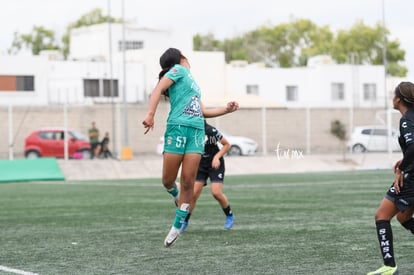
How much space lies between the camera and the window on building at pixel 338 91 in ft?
211

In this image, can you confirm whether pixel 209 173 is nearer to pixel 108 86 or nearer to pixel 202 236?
pixel 202 236

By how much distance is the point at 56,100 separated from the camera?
52.0 metres

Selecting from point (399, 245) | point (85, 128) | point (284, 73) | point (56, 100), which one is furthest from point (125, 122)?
point (399, 245)

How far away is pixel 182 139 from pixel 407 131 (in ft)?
8.26

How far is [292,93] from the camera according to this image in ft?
207

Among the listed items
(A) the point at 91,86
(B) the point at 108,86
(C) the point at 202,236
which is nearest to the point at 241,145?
(B) the point at 108,86

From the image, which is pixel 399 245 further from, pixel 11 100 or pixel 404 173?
pixel 11 100

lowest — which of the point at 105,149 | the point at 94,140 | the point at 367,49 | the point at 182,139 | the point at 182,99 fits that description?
the point at 105,149

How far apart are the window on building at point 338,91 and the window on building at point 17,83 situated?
23.7 meters

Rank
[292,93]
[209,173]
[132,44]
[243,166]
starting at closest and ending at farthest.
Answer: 1. [209,173]
2. [243,166]
3. [132,44]
4. [292,93]

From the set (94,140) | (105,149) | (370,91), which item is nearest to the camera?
(94,140)

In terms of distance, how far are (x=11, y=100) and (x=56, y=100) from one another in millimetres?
2697

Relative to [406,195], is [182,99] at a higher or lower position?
higher

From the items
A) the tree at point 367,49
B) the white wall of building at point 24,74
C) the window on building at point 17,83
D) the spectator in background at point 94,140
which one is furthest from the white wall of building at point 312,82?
the spectator in background at point 94,140
